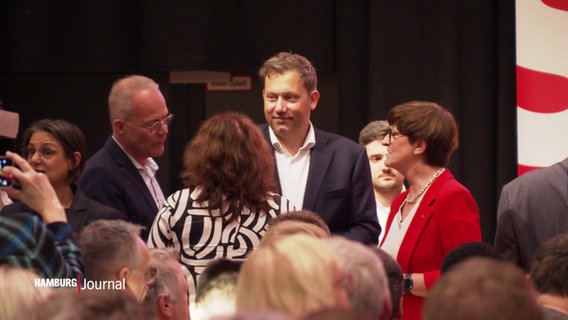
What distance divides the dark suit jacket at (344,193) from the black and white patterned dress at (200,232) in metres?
0.57

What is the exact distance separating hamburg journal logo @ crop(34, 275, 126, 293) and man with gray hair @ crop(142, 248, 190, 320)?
0.18m

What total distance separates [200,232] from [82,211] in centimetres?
48

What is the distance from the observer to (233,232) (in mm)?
3537

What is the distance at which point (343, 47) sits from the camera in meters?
6.17

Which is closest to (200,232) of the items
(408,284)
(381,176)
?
(408,284)

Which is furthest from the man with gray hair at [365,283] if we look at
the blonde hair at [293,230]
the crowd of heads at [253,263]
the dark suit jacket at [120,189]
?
the dark suit jacket at [120,189]

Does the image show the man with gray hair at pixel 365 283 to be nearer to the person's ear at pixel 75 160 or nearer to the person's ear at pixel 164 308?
the person's ear at pixel 164 308

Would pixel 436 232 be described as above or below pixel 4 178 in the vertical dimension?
below

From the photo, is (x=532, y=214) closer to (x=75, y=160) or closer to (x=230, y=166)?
(x=230, y=166)

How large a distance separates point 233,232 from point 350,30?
9.39 feet

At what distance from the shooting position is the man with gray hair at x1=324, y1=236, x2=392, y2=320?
7.90ft

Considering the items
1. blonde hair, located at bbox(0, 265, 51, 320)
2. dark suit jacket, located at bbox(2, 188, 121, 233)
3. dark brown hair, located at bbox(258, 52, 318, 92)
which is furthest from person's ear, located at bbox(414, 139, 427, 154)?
blonde hair, located at bbox(0, 265, 51, 320)

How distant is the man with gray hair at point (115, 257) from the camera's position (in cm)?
300

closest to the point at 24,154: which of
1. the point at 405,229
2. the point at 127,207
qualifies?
the point at 127,207
